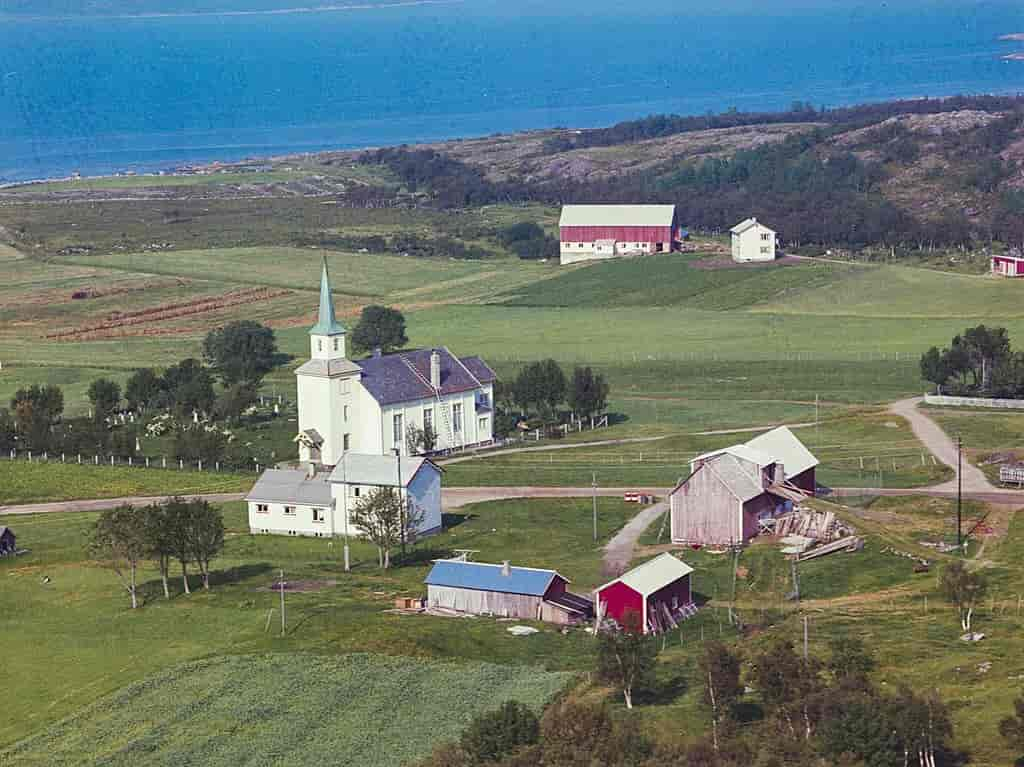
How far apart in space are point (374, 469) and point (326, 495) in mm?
2052

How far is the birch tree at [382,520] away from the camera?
67.2 meters

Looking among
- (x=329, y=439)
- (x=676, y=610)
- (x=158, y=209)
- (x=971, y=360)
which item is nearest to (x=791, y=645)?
A: (x=676, y=610)

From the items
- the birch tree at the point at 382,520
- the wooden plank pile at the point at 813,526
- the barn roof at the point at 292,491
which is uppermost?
the barn roof at the point at 292,491

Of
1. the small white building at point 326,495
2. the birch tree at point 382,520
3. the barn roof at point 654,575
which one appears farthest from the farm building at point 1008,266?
the barn roof at point 654,575

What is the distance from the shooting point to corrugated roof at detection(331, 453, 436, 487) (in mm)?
71312

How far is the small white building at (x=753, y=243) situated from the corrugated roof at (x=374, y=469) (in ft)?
214

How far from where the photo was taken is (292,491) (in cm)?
7312

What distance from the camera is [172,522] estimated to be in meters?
64.2

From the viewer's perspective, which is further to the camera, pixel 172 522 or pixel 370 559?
pixel 370 559

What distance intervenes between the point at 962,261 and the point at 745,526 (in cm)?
7270

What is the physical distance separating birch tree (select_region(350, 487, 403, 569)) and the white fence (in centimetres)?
3110

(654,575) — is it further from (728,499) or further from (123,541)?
(123,541)

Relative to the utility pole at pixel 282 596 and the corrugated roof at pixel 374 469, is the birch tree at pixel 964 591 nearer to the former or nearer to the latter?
the utility pole at pixel 282 596

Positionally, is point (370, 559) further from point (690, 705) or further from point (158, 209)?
point (158, 209)
